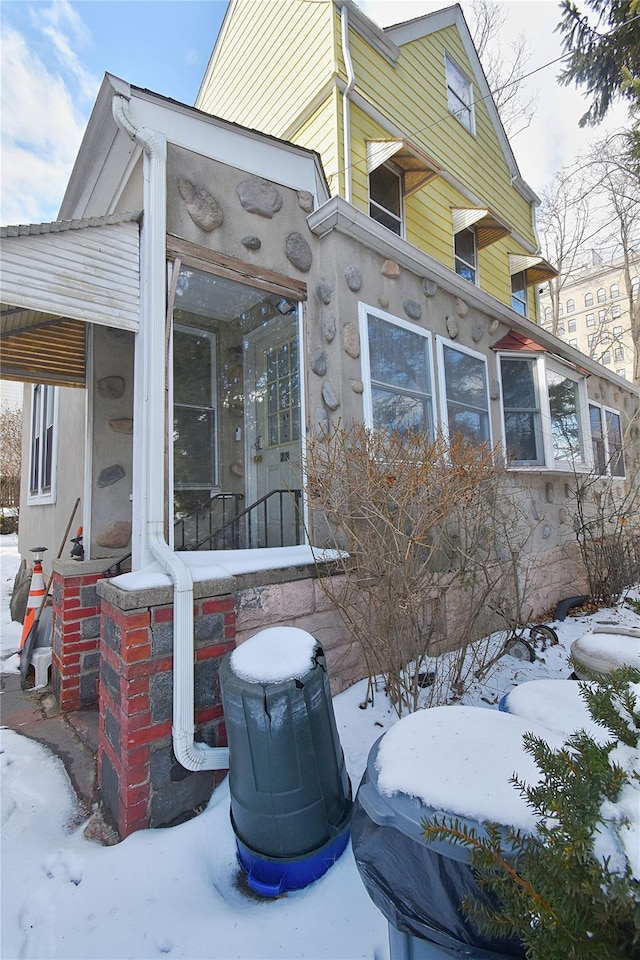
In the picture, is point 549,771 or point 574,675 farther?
point 574,675

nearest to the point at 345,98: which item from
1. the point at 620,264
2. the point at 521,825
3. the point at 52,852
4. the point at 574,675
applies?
the point at 574,675

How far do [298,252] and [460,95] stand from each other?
20.5ft

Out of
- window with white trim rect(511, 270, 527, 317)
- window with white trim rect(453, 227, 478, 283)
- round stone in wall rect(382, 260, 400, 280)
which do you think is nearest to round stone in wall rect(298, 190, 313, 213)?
round stone in wall rect(382, 260, 400, 280)

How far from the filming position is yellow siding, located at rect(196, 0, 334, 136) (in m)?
5.30

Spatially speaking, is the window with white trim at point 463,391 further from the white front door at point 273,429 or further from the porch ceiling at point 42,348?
the porch ceiling at point 42,348

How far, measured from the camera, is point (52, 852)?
6.61 feet

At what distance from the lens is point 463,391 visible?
16.5ft

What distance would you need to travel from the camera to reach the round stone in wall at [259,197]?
344 centimetres

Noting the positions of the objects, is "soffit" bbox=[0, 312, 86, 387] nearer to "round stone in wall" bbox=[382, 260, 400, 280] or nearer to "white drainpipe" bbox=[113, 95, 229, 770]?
"white drainpipe" bbox=[113, 95, 229, 770]

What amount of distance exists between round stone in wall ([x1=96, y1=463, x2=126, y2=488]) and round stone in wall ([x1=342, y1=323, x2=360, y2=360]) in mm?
2313

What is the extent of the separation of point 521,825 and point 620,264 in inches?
722

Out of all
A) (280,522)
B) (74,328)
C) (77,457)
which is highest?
(74,328)

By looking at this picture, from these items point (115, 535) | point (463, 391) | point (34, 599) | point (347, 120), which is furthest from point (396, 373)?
point (34, 599)

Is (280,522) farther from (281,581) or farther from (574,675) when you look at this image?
(574,675)
